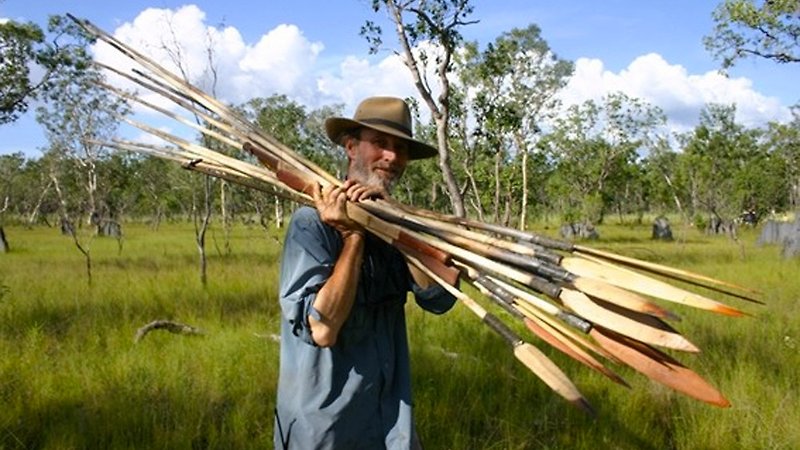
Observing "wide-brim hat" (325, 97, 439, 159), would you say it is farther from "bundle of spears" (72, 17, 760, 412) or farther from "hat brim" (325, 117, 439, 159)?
"bundle of spears" (72, 17, 760, 412)

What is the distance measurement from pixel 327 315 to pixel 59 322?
6.30 metres

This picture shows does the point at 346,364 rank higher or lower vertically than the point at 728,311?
lower

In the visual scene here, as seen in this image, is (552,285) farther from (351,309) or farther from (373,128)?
(373,128)

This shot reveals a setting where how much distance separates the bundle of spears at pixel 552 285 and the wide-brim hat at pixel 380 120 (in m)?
0.16

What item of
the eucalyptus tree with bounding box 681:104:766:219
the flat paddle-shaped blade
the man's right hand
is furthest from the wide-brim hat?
the eucalyptus tree with bounding box 681:104:766:219

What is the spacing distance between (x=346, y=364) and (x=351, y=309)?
0.19 m

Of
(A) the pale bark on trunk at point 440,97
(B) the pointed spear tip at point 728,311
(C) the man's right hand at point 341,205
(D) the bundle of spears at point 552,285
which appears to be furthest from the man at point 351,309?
(A) the pale bark on trunk at point 440,97

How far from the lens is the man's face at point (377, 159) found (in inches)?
78.7

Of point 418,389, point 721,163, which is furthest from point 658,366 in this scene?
point 721,163

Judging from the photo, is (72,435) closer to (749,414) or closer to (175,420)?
(175,420)

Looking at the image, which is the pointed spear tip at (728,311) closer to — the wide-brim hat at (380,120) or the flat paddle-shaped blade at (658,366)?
the flat paddle-shaped blade at (658,366)

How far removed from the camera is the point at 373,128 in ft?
6.58

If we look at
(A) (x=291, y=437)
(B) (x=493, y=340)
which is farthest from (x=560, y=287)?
(B) (x=493, y=340)

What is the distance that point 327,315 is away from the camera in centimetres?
167
